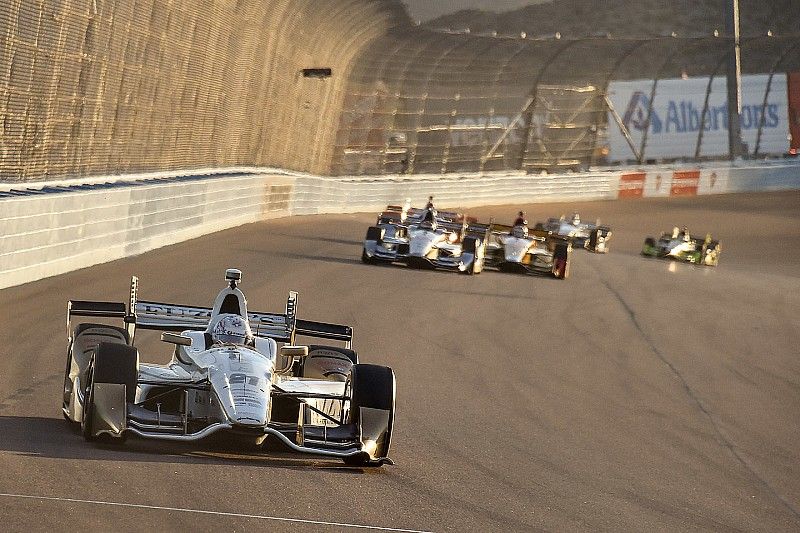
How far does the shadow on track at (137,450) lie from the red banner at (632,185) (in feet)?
134

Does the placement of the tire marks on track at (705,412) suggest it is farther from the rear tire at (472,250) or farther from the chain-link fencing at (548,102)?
the chain-link fencing at (548,102)

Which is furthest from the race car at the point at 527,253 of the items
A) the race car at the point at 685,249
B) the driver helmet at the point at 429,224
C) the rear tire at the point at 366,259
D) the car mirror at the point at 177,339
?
the car mirror at the point at 177,339

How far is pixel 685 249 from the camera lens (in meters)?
32.0

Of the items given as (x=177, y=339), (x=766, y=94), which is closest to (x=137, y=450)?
(x=177, y=339)

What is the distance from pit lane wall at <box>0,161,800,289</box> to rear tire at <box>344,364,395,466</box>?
25.0ft

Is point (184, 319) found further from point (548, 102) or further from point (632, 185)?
point (632, 185)

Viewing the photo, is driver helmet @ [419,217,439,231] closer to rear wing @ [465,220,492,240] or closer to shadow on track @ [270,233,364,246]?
rear wing @ [465,220,492,240]

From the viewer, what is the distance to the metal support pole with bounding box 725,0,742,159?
46.3 metres

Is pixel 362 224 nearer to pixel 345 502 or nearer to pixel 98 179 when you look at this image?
pixel 98 179

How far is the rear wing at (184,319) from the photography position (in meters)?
10.1

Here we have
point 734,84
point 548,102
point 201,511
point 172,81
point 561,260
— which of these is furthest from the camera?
point 734,84

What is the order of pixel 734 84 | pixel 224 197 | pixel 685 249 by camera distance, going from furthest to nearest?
pixel 734 84 → pixel 685 249 → pixel 224 197

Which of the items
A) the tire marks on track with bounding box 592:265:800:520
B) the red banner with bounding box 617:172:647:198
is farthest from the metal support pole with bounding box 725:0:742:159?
the tire marks on track with bounding box 592:265:800:520

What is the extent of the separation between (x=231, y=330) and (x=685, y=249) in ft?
77.2
